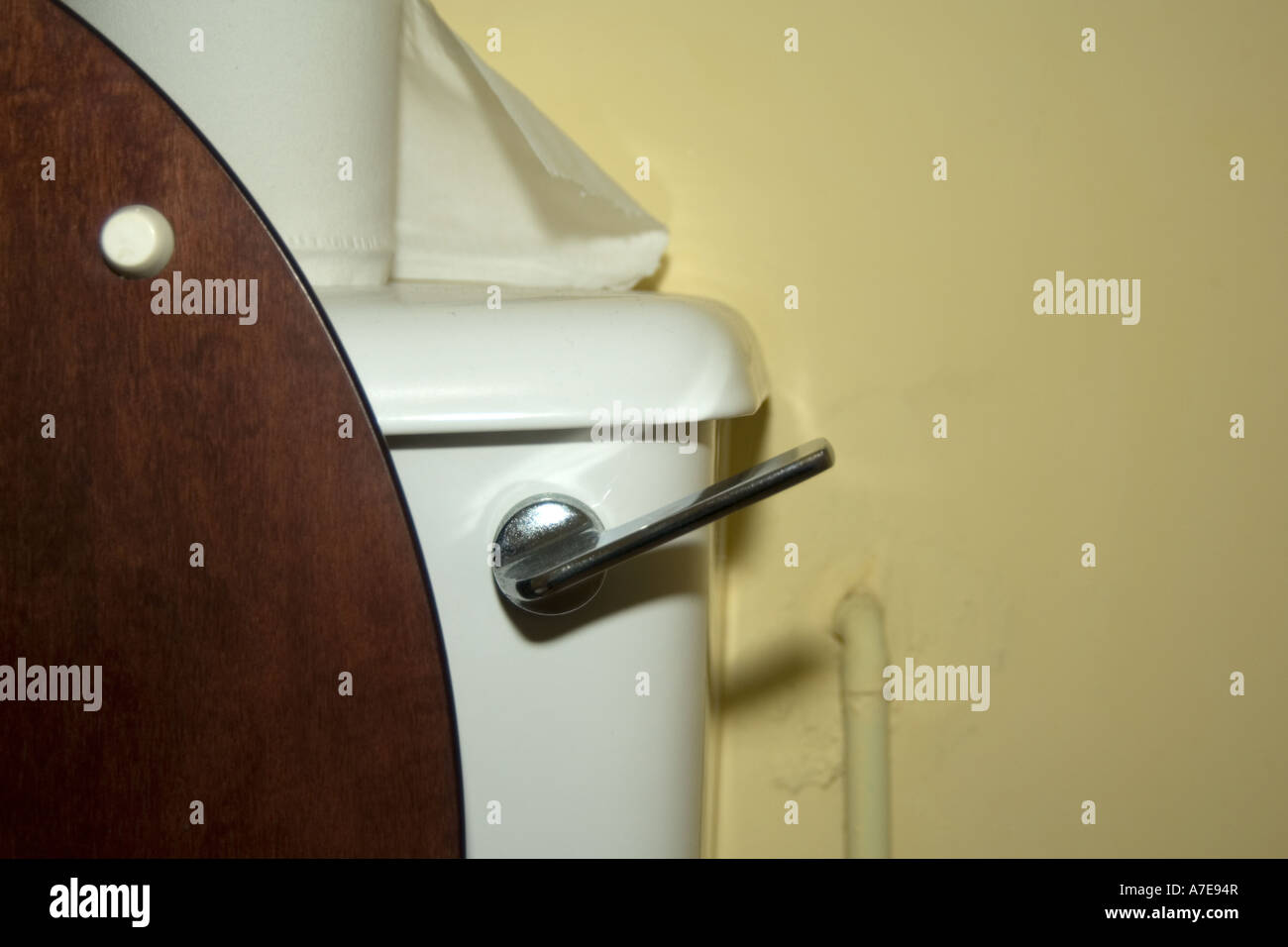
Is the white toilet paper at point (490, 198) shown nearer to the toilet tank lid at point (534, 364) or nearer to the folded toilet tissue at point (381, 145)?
the folded toilet tissue at point (381, 145)

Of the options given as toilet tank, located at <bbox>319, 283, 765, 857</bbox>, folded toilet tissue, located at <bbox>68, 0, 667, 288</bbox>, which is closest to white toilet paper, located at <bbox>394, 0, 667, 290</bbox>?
folded toilet tissue, located at <bbox>68, 0, 667, 288</bbox>

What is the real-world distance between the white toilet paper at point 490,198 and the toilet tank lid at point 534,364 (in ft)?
0.57

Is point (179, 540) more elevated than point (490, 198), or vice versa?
point (490, 198)

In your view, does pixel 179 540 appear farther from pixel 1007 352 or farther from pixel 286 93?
pixel 1007 352

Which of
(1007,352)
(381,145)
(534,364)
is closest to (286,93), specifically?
(381,145)

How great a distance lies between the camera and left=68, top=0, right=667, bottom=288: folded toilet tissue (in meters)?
0.37

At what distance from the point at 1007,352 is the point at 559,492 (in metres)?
0.38

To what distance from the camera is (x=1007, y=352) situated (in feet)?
1.96

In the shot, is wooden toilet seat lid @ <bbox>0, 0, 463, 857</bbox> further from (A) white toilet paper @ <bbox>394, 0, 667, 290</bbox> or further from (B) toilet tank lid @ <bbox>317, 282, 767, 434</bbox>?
(A) white toilet paper @ <bbox>394, 0, 667, 290</bbox>

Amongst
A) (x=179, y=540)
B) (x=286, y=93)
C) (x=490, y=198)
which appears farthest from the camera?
(x=490, y=198)

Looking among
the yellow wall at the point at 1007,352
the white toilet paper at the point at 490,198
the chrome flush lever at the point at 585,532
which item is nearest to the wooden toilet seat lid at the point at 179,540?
the chrome flush lever at the point at 585,532
